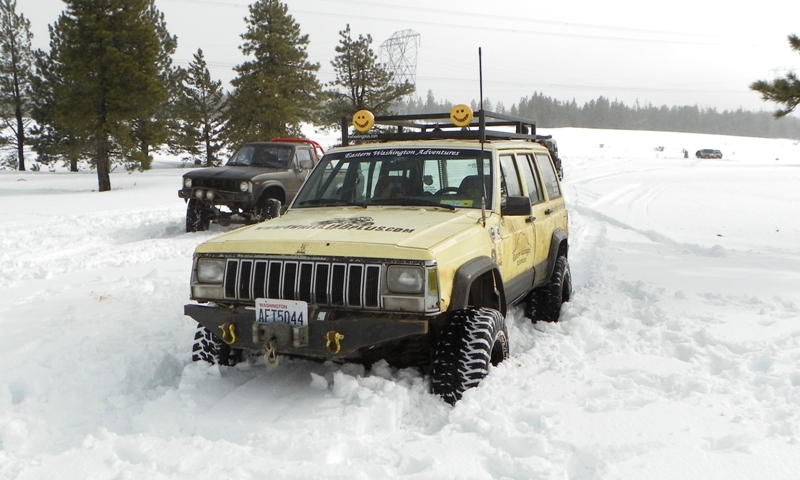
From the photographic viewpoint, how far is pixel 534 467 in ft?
10.6

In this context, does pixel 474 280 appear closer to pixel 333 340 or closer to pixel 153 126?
pixel 333 340

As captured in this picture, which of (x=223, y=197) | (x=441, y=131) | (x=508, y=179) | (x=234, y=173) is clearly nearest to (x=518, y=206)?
(x=508, y=179)

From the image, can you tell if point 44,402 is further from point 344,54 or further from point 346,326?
point 344,54

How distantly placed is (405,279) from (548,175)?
3.42 meters

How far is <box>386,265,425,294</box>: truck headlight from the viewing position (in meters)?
3.78

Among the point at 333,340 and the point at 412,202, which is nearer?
the point at 333,340

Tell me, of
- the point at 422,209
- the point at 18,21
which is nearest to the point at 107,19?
the point at 18,21

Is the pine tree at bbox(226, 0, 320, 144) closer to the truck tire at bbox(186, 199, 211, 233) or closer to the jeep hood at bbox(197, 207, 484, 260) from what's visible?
the truck tire at bbox(186, 199, 211, 233)

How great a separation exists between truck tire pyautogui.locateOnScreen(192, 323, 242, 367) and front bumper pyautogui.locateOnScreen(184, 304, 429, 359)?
60 cm

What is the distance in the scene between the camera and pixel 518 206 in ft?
15.8

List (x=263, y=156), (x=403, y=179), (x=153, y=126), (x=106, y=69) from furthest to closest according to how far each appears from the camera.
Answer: (x=153, y=126)
(x=106, y=69)
(x=263, y=156)
(x=403, y=179)

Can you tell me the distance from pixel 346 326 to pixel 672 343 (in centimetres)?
287

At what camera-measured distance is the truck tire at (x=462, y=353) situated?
4047mm

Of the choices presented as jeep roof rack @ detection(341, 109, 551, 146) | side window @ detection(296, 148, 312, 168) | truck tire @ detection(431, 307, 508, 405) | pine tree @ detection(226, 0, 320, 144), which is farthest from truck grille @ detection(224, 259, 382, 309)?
pine tree @ detection(226, 0, 320, 144)
